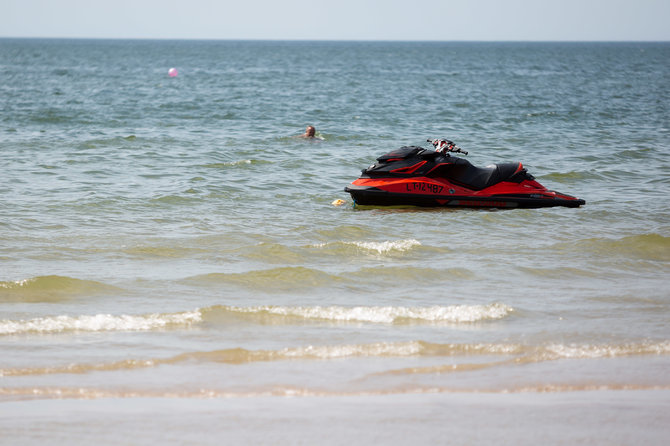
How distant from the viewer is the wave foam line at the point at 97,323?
6.41 meters

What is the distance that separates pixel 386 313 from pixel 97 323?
8.51 feet

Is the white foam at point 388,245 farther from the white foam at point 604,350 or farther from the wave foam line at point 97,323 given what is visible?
the white foam at point 604,350

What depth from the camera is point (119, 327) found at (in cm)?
646

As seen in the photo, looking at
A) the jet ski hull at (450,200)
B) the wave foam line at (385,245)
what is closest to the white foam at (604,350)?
the wave foam line at (385,245)

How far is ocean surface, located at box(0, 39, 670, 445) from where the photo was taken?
15.8 feet

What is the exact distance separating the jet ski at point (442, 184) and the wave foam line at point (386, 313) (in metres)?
4.43

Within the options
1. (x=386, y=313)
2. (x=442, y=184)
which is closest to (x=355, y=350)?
(x=386, y=313)

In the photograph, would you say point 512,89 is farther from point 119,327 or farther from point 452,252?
point 119,327

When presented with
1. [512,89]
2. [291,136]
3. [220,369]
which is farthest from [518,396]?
[512,89]

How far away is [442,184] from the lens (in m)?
11.4

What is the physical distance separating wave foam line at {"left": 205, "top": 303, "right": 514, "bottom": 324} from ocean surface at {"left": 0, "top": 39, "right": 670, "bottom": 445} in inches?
0.9

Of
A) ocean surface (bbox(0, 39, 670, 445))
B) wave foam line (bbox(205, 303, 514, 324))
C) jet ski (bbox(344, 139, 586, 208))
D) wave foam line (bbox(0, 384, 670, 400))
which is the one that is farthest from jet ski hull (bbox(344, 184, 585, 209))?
wave foam line (bbox(0, 384, 670, 400))

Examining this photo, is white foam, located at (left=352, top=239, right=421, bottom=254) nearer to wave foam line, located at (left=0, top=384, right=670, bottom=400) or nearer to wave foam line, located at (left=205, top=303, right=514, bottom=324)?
wave foam line, located at (left=205, top=303, right=514, bottom=324)

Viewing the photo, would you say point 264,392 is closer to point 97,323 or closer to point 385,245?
point 97,323
